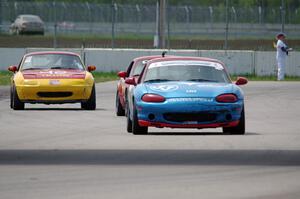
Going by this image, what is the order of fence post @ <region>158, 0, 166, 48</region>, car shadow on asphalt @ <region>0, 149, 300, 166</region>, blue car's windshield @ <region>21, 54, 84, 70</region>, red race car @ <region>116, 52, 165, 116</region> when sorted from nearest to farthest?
car shadow on asphalt @ <region>0, 149, 300, 166</region> < red race car @ <region>116, 52, 165, 116</region> < blue car's windshield @ <region>21, 54, 84, 70</region> < fence post @ <region>158, 0, 166, 48</region>

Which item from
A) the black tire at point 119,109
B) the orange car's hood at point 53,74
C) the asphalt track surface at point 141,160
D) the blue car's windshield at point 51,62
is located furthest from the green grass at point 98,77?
the asphalt track surface at point 141,160

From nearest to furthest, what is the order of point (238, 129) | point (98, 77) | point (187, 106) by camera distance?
point (187, 106), point (238, 129), point (98, 77)

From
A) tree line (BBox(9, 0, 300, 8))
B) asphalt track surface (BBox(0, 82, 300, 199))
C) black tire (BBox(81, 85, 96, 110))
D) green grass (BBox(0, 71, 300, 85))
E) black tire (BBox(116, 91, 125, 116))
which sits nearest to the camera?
asphalt track surface (BBox(0, 82, 300, 199))

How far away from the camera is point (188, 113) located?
16.6 meters

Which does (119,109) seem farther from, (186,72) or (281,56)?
(281,56)

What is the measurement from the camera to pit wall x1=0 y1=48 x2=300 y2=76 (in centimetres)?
3825

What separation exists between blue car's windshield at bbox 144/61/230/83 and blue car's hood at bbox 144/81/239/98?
385mm

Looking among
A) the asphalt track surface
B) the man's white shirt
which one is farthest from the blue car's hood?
the man's white shirt

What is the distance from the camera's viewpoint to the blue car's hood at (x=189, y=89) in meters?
16.8

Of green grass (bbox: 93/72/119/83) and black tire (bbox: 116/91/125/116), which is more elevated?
black tire (bbox: 116/91/125/116)

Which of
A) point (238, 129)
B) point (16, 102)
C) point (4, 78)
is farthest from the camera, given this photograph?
point (4, 78)

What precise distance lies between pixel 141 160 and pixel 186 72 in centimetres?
476

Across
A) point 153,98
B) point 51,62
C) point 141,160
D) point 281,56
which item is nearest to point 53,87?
point 51,62

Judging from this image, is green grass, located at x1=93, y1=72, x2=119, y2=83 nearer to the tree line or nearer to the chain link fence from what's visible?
the tree line
